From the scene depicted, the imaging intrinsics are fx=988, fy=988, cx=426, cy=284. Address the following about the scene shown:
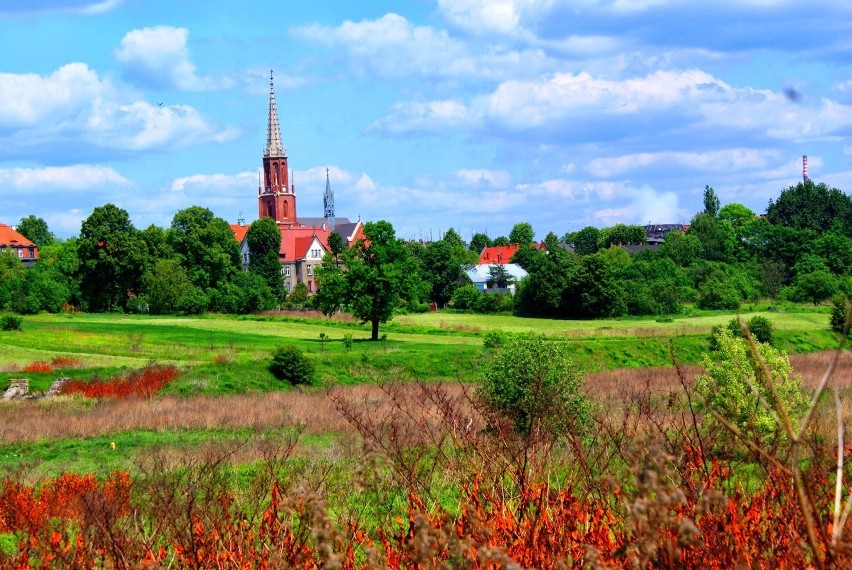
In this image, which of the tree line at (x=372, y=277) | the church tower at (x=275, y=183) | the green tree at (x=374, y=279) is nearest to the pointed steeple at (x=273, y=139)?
the church tower at (x=275, y=183)

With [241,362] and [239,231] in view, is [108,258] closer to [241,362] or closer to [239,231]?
[241,362]

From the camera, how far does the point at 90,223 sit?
7150cm

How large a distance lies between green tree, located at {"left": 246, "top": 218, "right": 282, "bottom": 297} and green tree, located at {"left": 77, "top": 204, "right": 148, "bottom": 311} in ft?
50.9

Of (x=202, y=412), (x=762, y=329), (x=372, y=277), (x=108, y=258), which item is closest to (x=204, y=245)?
(x=108, y=258)

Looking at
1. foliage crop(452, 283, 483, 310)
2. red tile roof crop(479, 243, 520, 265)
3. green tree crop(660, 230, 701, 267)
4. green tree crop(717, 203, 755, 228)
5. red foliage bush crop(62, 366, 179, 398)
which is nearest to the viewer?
red foliage bush crop(62, 366, 179, 398)

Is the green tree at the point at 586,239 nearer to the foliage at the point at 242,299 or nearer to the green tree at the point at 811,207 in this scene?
the green tree at the point at 811,207

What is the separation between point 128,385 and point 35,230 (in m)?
124

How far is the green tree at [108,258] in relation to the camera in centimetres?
7088

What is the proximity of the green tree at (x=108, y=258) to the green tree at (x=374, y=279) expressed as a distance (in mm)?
26487

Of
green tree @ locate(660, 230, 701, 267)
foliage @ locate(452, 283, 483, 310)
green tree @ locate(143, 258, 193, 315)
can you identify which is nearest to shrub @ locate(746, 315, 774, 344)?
foliage @ locate(452, 283, 483, 310)

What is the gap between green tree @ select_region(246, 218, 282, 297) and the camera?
87875mm

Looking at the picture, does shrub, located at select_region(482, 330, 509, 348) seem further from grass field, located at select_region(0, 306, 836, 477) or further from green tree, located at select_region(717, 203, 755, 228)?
green tree, located at select_region(717, 203, 755, 228)

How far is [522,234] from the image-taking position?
501 feet

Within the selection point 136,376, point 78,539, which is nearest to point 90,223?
point 136,376
